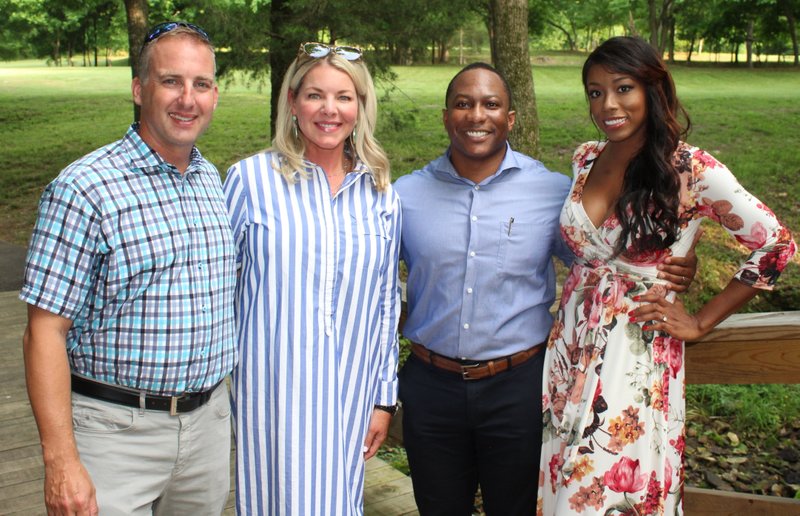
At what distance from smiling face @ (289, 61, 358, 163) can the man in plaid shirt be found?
294 millimetres

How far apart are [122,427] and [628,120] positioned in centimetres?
173

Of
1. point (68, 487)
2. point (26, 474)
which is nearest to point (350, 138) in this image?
point (68, 487)

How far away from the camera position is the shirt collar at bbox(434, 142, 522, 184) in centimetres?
289

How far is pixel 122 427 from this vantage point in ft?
7.66

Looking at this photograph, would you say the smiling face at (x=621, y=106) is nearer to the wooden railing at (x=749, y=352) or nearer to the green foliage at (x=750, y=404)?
the wooden railing at (x=749, y=352)

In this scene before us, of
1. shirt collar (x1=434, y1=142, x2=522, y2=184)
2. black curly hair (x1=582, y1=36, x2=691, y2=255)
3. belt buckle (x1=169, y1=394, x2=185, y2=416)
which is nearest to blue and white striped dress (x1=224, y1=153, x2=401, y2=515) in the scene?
belt buckle (x1=169, y1=394, x2=185, y2=416)

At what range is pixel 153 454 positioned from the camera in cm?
240

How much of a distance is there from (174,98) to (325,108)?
477mm

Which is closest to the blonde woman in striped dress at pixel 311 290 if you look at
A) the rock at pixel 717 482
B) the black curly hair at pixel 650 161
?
the black curly hair at pixel 650 161

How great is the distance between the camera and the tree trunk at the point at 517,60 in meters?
7.50

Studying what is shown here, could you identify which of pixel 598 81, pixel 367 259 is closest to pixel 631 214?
pixel 598 81

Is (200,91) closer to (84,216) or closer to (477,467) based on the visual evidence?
(84,216)

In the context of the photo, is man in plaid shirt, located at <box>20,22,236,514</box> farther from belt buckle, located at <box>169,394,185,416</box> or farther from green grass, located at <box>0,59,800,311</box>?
green grass, located at <box>0,59,800,311</box>

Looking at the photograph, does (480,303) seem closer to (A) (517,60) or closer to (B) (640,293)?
(B) (640,293)
